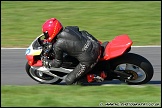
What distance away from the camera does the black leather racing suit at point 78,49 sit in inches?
362

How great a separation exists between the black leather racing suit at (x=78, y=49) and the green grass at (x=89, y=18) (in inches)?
192

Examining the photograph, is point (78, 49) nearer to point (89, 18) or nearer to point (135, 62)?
point (135, 62)

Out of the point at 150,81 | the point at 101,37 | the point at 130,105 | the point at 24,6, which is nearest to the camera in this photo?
the point at 130,105

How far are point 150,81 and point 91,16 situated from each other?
8.31 meters

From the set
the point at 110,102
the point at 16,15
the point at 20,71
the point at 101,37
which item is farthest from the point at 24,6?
the point at 110,102

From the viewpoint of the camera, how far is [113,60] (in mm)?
9492

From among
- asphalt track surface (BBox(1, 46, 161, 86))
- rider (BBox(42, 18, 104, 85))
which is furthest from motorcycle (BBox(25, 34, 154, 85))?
asphalt track surface (BBox(1, 46, 161, 86))

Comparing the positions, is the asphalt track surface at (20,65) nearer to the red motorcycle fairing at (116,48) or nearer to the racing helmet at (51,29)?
the red motorcycle fairing at (116,48)

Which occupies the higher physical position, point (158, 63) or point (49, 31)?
point (49, 31)

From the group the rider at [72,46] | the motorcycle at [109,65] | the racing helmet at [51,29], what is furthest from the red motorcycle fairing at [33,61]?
the racing helmet at [51,29]

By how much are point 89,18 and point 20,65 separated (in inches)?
257

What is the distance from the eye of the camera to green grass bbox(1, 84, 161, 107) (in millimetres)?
7633

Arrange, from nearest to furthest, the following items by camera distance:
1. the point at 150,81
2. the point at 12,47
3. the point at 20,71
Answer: the point at 150,81 → the point at 20,71 → the point at 12,47

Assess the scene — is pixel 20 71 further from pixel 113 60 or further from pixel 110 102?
pixel 110 102
